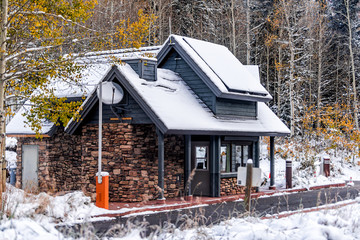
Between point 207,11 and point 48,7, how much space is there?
3224 centimetres

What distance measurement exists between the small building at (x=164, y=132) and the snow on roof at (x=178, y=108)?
5 centimetres

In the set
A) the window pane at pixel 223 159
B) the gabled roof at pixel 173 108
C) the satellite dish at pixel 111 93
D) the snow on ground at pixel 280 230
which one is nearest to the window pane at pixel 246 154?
the gabled roof at pixel 173 108

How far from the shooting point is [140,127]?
17906 mm

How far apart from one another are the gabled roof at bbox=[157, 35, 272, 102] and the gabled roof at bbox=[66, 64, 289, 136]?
2.95 ft

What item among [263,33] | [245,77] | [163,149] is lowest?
[163,149]

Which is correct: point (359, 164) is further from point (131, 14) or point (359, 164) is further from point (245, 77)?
point (131, 14)

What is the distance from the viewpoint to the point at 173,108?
58.7ft

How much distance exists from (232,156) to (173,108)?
358cm

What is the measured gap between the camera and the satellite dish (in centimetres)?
1709

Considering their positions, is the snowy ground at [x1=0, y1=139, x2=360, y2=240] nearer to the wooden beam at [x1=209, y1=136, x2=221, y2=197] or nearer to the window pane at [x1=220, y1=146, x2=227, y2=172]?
the wooden beam at [x1=209, y1=136, x2=221, y2=197]

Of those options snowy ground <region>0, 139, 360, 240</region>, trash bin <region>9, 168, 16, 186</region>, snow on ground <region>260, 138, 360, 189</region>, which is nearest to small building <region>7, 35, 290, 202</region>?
trash bin <region>9, 168, 16, 186</region>

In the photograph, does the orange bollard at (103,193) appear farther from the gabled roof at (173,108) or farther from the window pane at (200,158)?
the window pane at (200,158)

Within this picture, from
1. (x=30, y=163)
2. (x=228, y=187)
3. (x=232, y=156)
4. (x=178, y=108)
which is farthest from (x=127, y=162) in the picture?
(x=30, y=163)

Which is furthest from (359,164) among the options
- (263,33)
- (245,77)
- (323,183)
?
(263,33)
